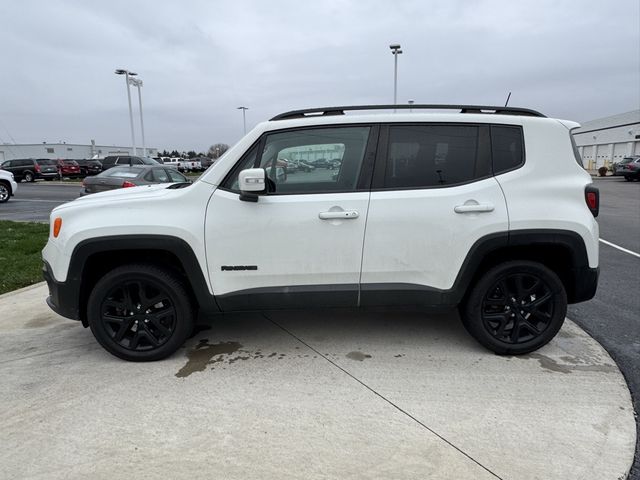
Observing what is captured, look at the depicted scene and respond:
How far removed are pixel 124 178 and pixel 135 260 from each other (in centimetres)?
843

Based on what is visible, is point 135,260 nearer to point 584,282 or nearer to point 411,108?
point 411,108

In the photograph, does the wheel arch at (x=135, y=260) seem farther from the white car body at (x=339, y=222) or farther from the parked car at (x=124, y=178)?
the parked car at (x=124, y=178)

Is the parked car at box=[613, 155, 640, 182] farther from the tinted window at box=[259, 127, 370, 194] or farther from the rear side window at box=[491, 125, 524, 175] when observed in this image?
the tinted window at box=[259, 127, 370, 194]

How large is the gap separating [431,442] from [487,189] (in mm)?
1872

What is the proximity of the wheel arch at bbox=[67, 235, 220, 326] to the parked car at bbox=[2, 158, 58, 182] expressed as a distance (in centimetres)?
3208

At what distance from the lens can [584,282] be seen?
3.51 meters

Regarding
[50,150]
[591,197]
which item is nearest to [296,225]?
[591,197]

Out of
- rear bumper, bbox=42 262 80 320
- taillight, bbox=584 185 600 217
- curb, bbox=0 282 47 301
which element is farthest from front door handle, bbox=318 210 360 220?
curb, bbox=0 282 47 301

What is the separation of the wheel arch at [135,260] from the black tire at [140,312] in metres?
0.09

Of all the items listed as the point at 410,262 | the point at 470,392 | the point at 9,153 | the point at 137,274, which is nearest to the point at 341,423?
the point at 470,392

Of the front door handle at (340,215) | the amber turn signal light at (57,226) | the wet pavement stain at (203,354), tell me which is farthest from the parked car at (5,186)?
the front door handle at (340,215)

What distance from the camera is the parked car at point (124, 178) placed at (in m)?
10.9

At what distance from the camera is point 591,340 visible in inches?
155

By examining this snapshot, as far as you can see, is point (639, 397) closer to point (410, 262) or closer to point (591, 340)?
point (591, 340)
